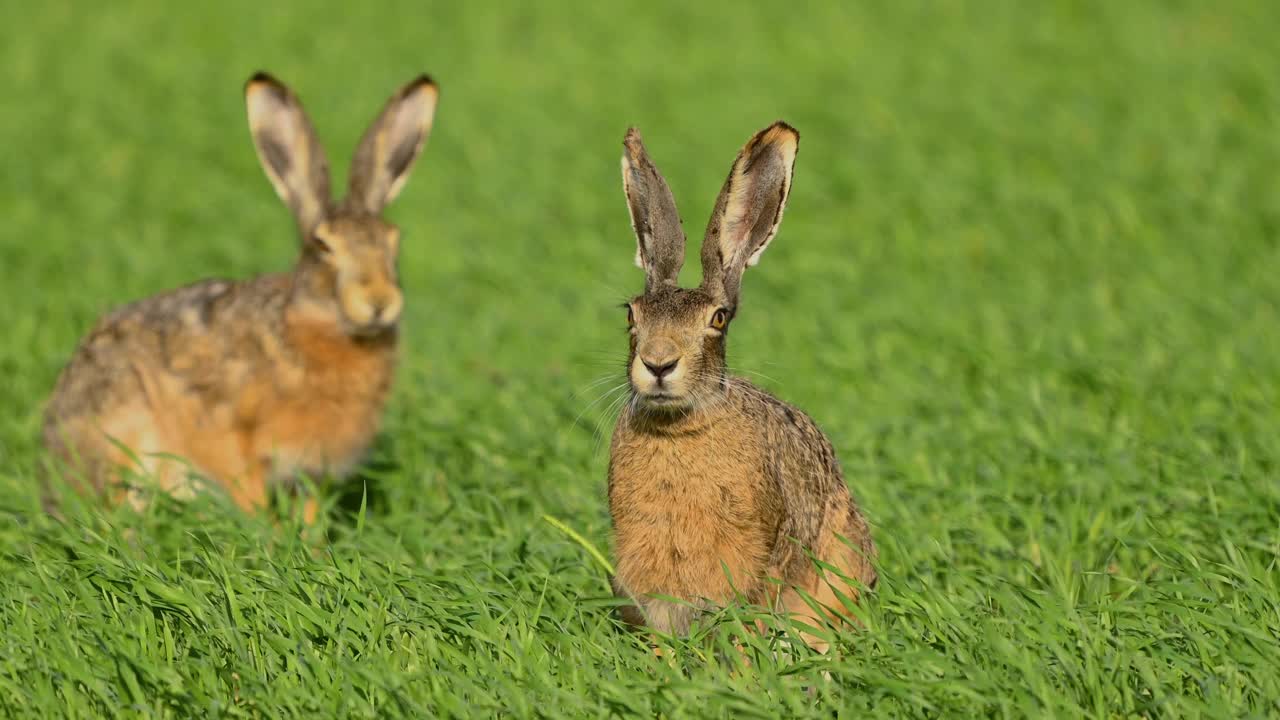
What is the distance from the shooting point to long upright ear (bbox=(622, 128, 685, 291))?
428 cm

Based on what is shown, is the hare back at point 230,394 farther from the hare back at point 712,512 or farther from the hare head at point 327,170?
the hare back at point 712,512

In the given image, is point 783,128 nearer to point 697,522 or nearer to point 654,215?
point 654,215

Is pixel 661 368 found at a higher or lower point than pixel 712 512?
higher

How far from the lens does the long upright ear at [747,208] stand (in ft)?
14.0

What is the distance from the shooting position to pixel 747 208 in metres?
4.36

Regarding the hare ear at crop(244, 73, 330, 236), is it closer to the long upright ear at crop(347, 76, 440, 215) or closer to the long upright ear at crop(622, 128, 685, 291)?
the long upright ear at crop(347, 76, 440, 215)

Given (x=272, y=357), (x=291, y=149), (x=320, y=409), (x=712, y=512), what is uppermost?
(x=291, y=149)

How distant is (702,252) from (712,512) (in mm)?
721

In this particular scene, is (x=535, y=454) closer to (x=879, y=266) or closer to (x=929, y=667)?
(x=929, y=667)

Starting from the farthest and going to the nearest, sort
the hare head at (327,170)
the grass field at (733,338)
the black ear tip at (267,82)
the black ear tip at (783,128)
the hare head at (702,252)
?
1. the black ear tip at (267,82)
2. the hare head at (327,170)
3. the black ear tip at (783,128)
4. the hare head at (702,252)
5. the grass field at (733,338)

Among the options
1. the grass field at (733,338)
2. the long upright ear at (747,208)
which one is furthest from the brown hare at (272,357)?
the long upright ear at (747,208)

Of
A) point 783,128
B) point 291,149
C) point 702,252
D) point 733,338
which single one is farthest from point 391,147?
point 783,128

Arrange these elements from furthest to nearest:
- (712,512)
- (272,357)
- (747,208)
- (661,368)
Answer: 1. (272,357)
2. (747,208)
3. (712,512)
4. (661,368)

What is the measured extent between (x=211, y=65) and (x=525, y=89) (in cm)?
295
